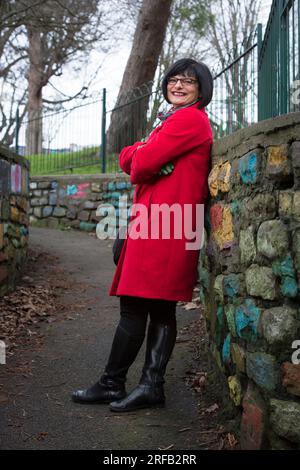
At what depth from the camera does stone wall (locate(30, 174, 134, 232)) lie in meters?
9.60

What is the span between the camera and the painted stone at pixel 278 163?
230cm

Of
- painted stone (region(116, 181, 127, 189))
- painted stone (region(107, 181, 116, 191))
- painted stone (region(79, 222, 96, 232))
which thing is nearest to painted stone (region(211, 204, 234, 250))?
painted stone (region(116, 181, 127, 189))

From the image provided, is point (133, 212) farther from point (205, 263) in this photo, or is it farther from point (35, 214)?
point (35, 214)

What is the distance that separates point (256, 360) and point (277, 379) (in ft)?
0.48

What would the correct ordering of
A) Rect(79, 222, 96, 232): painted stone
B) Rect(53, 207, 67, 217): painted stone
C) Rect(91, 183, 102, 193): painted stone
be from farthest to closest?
Rect(53, 207, 67, 217): painted stone → Rect(91, 183, 102, 193): painted stone → Rect(79, 222, 96, 232): painted stone

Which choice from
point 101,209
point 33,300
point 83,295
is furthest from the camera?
point 101,209

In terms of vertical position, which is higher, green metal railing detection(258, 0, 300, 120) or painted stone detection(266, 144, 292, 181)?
green metal railing detection(258, 0, 300, 120)

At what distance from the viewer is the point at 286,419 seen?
2209mm

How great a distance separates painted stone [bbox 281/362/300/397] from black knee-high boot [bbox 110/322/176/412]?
947 mm

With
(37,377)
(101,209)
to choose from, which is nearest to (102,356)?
(37,377)

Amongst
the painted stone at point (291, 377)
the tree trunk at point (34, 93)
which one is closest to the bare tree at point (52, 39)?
the tree trunk at point (34, 93)

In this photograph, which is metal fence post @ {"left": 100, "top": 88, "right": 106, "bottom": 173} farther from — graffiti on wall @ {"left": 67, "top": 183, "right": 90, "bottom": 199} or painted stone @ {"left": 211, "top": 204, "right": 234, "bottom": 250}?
painted stone @ {"left": 211, "top": 204, "right": 234, "bottom": 250}

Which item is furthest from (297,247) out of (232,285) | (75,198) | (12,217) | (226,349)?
(75,198)
